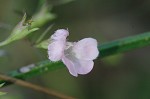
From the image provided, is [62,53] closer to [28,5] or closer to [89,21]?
[28,5]

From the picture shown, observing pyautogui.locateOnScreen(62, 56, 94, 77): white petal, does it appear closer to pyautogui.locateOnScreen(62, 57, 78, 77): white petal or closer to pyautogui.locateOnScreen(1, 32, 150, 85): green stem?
pyautogui.locateOnScreen(62, 57, 78, 77): white petal

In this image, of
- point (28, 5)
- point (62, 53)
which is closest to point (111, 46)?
point (62, 53)

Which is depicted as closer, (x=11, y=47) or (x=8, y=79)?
(x=8, y=79)

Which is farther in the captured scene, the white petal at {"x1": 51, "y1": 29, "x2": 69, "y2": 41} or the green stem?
the green stem

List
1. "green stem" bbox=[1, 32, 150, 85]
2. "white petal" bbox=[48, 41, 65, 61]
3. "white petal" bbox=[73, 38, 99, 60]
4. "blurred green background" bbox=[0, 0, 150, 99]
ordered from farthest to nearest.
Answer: "blurred green background" bbox=[0, 0, 150, 99] → "green stem" bbox=[1, 32, 150, 85] → "white petal" bbox=[73, 38, 99, 60] → "white petal" bbox=[48, 41, 65, 61]

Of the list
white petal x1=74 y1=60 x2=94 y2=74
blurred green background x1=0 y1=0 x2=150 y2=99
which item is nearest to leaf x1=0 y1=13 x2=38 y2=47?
white petal x1=74 y1=60 x2=94 y2=74

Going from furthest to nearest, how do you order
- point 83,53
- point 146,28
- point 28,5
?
point 146,28 < point 28,5 < point 83,53

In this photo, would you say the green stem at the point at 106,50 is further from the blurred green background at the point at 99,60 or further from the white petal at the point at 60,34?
the blurred green background at the point at 99,60

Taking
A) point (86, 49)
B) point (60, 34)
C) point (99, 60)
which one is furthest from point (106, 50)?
point (99, 60)

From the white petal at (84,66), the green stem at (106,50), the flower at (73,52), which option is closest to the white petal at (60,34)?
the flower at (73,52)
